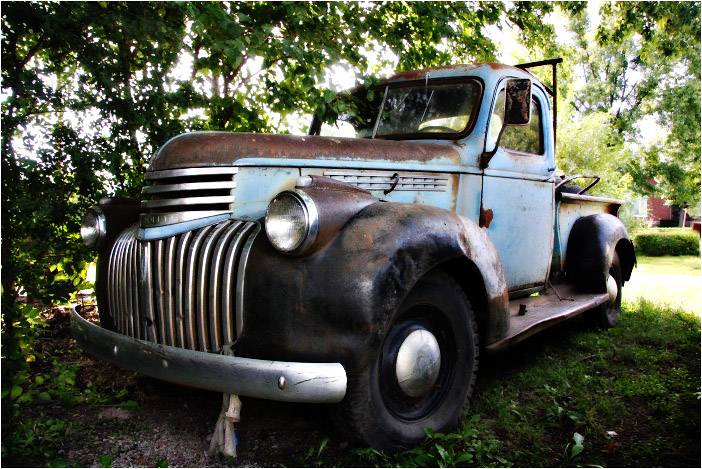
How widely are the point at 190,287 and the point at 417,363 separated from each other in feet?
3.40

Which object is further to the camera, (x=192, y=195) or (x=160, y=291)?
(x=192, y=195)

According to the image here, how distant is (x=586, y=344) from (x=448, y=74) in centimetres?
246

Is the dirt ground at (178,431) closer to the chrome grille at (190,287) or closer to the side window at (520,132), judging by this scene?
the chrome grille at (190,287)

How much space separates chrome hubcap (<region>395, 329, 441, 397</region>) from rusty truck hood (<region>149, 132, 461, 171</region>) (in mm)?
961

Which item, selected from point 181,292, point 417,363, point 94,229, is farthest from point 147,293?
point 417,363

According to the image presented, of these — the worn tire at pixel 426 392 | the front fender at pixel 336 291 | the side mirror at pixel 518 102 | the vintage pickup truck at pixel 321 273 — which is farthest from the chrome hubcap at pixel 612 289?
the front fender at pixel 336 291

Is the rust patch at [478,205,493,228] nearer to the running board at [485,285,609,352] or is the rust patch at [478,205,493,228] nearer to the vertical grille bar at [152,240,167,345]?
the running board at [485,285,609,352]

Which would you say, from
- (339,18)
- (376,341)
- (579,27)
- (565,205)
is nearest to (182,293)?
(376,341)

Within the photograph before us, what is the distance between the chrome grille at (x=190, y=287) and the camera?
2197 mm

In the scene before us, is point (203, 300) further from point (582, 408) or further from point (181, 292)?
point (582, 408)

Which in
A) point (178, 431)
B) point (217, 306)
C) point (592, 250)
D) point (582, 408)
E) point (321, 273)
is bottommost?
point (582, 408)

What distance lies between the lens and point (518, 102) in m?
3.19

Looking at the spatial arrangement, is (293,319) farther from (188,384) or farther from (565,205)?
(565,205)

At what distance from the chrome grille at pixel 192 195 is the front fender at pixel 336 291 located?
34cm
